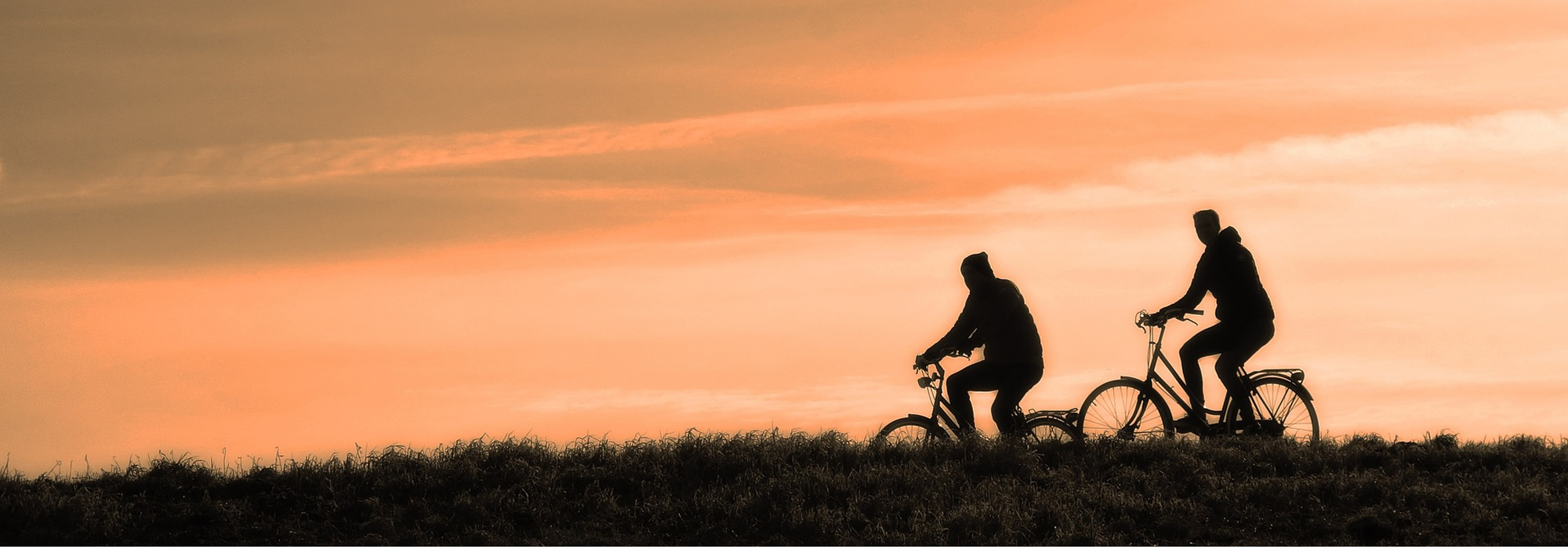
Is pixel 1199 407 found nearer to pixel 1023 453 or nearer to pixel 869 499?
pixel 1023 453

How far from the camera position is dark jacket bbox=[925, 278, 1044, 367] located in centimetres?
1430

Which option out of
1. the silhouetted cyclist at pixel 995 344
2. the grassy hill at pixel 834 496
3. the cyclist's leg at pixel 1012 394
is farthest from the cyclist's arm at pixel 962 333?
the grassy hill at pixel 834 496

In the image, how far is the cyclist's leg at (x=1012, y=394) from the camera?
14.4m

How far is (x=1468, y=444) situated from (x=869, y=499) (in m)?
6.38

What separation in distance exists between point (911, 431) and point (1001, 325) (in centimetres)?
145

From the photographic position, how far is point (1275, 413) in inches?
584

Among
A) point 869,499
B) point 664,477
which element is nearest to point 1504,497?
point 869,499

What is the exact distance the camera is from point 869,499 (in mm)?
13102

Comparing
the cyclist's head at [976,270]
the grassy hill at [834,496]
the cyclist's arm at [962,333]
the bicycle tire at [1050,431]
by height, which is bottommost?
the grassy hill at [834,496]

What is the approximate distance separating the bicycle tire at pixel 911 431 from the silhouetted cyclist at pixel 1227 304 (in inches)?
99.3

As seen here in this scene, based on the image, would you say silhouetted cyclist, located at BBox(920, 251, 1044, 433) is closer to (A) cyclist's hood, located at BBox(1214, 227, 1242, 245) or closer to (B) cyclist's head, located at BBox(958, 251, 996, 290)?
(B) cyclist's head, located at BBox(958, 251, 996, 290)

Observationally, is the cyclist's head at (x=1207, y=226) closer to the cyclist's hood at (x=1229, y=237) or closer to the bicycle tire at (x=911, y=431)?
the cyclist's hood at (x=1229, y=237)

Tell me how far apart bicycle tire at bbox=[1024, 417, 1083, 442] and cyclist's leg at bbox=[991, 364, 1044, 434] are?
13cm

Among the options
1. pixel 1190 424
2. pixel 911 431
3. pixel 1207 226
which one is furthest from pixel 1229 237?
pixel 911 431
